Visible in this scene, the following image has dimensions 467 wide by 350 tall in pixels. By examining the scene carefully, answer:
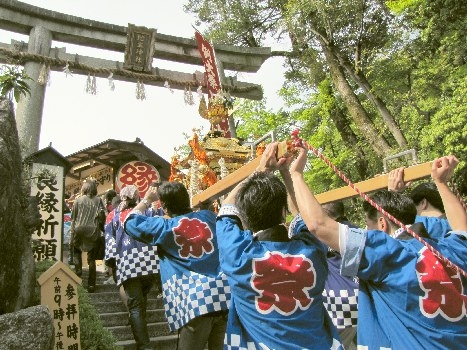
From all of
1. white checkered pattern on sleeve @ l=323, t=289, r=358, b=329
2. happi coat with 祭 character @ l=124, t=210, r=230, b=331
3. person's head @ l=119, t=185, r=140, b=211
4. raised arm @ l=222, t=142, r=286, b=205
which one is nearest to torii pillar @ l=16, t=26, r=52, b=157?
person's head @ l=119, t=185, r=140, b=211

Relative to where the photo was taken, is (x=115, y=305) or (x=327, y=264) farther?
(x=115, y=305)

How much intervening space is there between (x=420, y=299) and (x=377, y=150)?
14.7 m

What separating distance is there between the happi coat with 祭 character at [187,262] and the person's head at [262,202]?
1442mm

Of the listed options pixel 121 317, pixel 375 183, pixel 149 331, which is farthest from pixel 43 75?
pixel 375 183

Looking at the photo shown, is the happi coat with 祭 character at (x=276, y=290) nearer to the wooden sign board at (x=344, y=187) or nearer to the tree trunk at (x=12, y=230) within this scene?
the wooden sign board at (x=344, y=187)

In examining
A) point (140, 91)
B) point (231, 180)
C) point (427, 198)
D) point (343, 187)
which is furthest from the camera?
point (140, 91)

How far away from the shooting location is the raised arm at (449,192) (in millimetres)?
2395

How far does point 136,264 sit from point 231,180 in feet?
9.05

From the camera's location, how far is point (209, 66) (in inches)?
546

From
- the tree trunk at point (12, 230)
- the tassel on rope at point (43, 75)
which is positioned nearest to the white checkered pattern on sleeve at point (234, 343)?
the tree trunk at point (12, 230)

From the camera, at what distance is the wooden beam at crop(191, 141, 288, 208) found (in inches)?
101

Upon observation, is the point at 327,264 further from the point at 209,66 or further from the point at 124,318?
the point at 209,66

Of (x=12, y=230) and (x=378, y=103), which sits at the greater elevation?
(x=378, y=103)

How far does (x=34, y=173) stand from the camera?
7.40 meters
